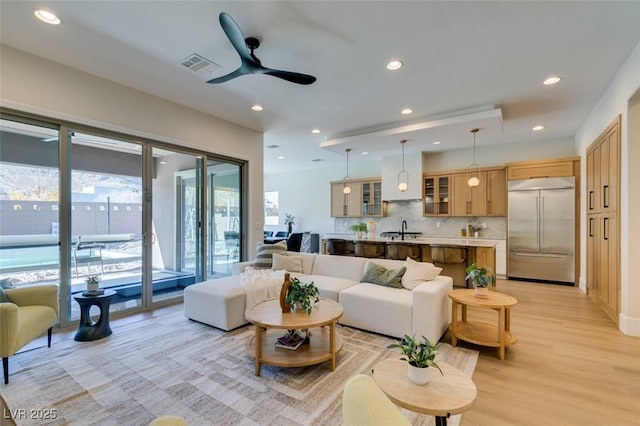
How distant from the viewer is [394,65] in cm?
319

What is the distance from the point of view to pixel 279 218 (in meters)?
10.5

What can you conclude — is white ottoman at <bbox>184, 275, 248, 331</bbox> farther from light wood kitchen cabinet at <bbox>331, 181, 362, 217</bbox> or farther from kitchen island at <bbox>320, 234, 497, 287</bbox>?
light wood kitchen cabinet at <bbox>331, 181, 362, 217</bbox>

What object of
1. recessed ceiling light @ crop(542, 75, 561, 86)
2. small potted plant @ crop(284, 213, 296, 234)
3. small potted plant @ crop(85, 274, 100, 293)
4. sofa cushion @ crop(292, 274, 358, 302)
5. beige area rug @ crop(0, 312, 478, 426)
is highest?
recessed ceiling light @ crop(542, 75, 561, 86)

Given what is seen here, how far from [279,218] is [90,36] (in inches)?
316

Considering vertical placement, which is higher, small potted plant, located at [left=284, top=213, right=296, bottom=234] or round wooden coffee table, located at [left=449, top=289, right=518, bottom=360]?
small potted plant, located at [left=284, top=213, right=296, bottom=234]

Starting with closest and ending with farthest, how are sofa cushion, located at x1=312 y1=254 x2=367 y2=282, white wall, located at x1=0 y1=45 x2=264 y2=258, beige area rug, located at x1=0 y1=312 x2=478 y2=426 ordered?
beige area rug, located at x1=0 y1=312 x2=478 y2=426 < white wall, located at x1=0 y1=45 x2=264 y2=258 < sofa cushion, located at x1=312 y1=254 x2=367 y2=282

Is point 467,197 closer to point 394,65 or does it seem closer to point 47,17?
point 394,65

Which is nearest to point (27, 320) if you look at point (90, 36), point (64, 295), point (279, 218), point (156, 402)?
point (64, 295)

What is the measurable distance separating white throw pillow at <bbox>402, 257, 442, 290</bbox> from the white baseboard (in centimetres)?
209

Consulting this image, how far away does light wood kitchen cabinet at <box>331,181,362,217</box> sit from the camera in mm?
8305

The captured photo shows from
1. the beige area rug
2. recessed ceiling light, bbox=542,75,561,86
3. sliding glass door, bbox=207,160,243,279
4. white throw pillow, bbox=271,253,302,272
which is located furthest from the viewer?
sliding glass door, bbox=207,160,243,279

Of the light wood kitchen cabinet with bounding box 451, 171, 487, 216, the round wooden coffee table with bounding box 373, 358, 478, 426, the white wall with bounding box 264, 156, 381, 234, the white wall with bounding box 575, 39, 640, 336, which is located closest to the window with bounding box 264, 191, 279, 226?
the white wall with bounding box 264, 156, 381, 234

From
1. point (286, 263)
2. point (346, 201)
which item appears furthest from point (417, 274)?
point (346, 201)

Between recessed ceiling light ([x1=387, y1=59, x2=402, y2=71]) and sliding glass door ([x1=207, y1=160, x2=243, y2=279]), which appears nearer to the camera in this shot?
recessed ceiling light ([x1=387, y1=59, x2=402, y2=71])
